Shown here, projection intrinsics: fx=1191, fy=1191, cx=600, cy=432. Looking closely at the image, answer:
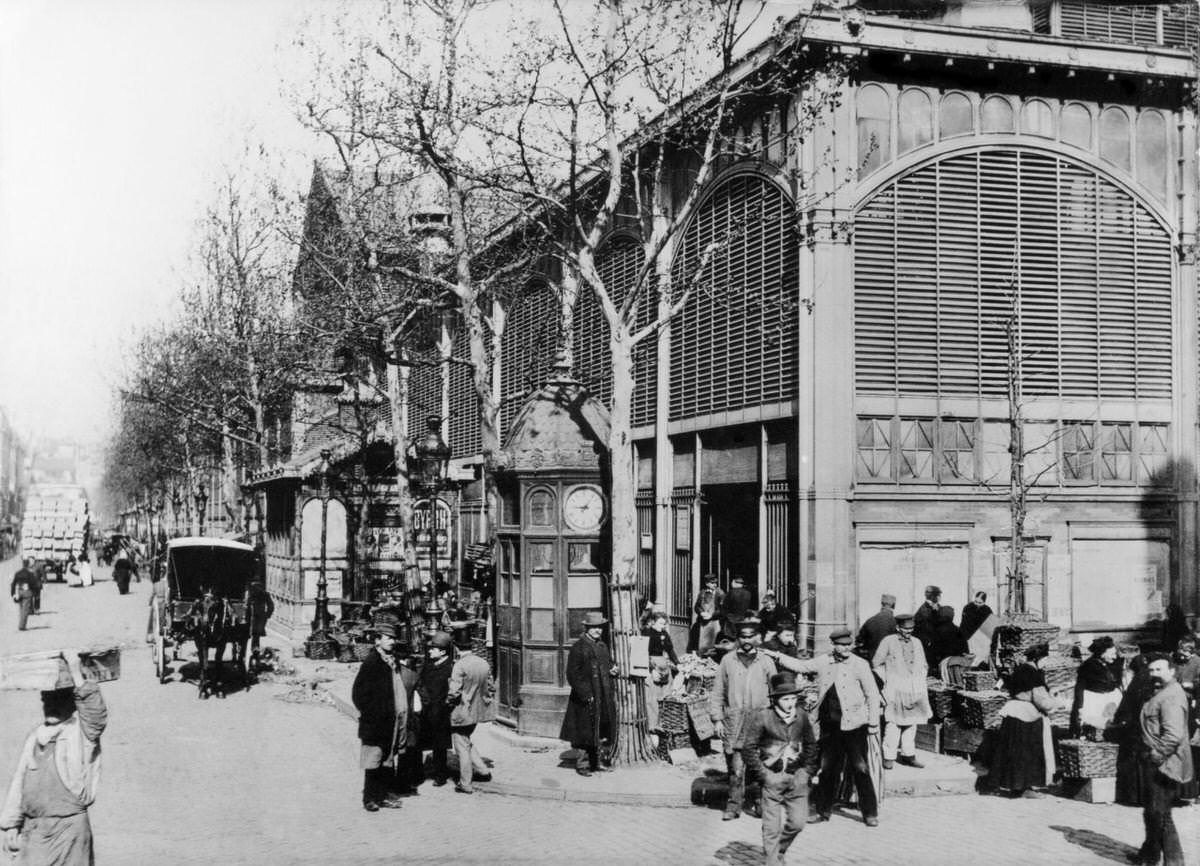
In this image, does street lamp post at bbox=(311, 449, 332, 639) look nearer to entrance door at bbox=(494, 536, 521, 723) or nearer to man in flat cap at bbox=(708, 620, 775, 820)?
entrance door at bbox=(494, 536, 521, 723)

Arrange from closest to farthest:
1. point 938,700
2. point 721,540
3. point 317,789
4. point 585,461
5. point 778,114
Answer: point 317,789 < point 938,700 < point 585,461 < point 778,114 < point 721,540

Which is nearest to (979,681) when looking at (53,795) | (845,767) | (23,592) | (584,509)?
(845,767)

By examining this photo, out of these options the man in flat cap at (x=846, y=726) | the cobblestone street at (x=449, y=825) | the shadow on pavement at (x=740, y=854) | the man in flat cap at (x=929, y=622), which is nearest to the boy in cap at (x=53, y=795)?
the cobblestone street at (x=449, y=825)

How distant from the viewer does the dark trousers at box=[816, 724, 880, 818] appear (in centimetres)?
1088

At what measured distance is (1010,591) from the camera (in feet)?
61.5

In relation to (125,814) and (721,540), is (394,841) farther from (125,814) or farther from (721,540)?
(721,540)

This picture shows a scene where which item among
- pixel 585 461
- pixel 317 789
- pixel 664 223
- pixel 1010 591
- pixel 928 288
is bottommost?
pixel 317 789

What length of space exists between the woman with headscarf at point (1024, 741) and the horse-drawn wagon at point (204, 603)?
41.1 ft

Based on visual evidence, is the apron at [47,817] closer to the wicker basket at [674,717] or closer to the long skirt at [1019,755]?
the wicker basket at [674,717]

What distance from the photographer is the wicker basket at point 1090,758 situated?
465 inches

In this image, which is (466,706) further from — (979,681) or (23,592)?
(23,592)

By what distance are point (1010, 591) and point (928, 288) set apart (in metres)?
5.09

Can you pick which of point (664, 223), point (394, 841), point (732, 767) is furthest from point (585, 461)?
point (664, 223)

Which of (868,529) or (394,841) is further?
(868,529)
